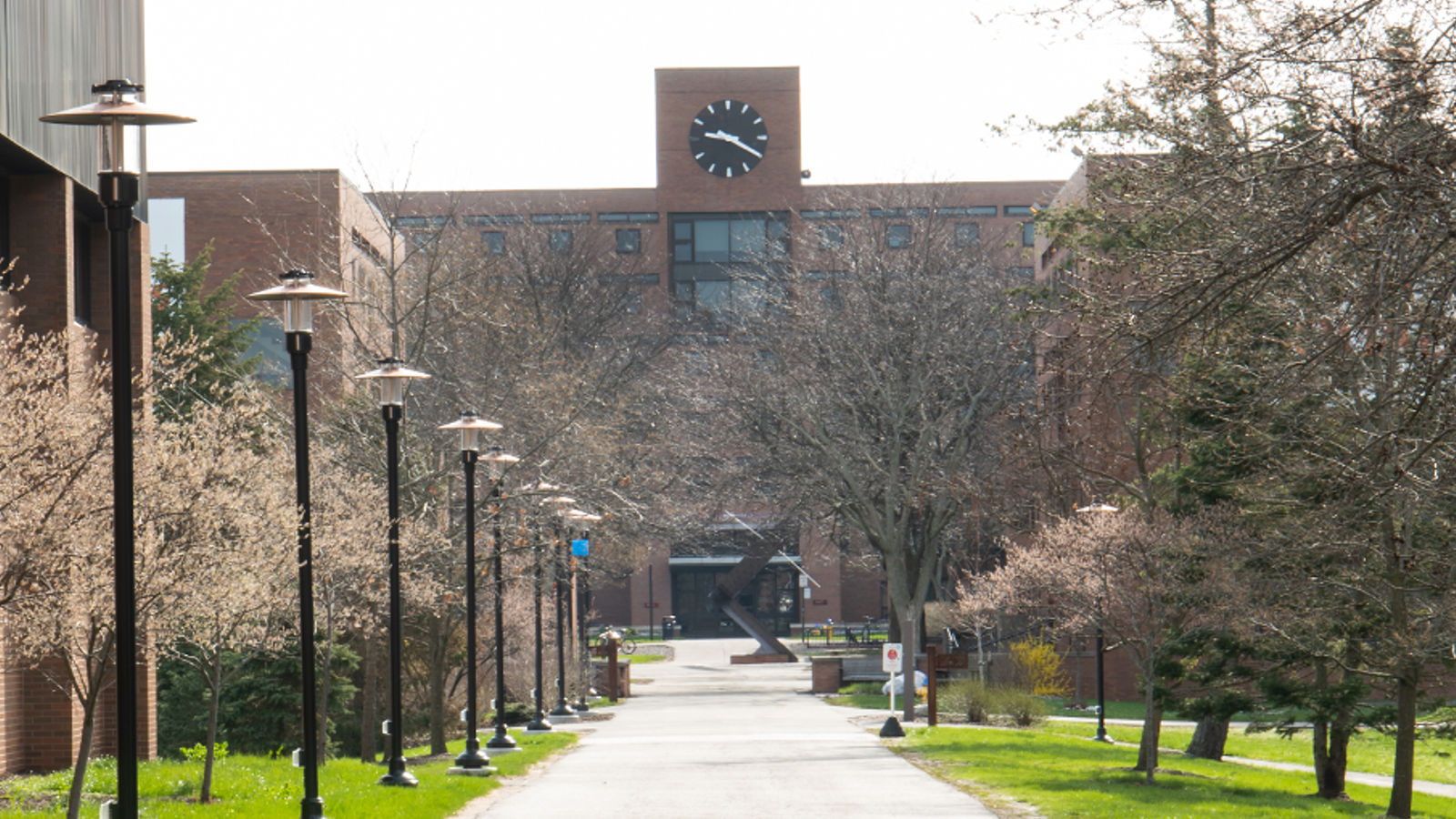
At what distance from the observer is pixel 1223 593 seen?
1898 cm

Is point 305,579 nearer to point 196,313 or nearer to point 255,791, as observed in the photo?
point 255,791

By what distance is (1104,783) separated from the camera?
64.5ft

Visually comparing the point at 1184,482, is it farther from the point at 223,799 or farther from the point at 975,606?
the point at 975,606

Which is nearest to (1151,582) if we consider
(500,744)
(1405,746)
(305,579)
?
(1405,746)

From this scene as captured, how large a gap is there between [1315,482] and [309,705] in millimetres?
10247

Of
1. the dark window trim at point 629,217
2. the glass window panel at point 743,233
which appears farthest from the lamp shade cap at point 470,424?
the dark window trim at point 629,217

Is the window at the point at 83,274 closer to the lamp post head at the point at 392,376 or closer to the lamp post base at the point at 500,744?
the lamp post head at the point at 392,376

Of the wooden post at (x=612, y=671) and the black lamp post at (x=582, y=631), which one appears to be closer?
the black lamp post at (x=582, y=631)

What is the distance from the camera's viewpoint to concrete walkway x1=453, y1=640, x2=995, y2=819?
15578 millimetres

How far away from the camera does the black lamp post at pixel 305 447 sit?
13094 mm

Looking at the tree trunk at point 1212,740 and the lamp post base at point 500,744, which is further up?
the lamp post base at point 500,744

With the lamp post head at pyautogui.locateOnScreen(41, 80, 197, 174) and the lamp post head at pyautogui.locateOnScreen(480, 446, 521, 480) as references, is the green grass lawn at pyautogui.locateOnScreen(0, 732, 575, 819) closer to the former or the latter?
the lamp post head at pyautogui.locateOnScreen(480, 446, 521, 480)

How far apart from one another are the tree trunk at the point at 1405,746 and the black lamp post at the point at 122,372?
48.3 feet

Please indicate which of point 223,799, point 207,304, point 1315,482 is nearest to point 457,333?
point 207,304
